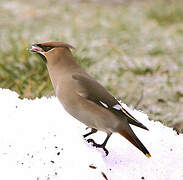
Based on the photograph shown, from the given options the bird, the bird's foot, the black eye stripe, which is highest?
the black eye stripe

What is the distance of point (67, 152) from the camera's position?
8.39ft

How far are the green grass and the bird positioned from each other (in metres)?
1.79

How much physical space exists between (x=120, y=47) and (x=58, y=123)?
454 centimetres

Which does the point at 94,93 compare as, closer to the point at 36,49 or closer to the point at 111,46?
the point at 36,49

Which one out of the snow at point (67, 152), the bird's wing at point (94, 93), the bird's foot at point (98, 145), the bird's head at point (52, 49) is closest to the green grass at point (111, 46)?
the snow at point (67, 152)

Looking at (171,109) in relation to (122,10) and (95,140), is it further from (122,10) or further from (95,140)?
(122,10)

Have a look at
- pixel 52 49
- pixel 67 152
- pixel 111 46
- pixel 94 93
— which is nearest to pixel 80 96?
pixel 94 93

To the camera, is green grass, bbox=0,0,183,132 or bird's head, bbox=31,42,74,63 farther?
green grass, bbox=0,0,183,132

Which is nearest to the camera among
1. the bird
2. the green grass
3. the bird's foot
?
the bird

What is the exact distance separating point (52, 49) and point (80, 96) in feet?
0.87

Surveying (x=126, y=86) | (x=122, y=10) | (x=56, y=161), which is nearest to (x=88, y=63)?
(x=126, y=86)

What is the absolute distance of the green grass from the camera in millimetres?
5320

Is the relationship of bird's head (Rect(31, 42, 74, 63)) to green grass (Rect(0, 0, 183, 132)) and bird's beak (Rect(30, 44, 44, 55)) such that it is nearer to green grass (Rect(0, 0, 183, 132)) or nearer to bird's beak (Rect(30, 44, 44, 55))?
bird's beak (Rect(30, 44, 44, 55))

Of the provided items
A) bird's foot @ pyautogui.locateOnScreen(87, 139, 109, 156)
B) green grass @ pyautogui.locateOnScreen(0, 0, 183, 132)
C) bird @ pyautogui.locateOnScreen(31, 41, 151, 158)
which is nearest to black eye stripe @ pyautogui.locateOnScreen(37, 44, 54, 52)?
bird @ pyautogui.locateOnScreen(31, 41, 151, 158)
